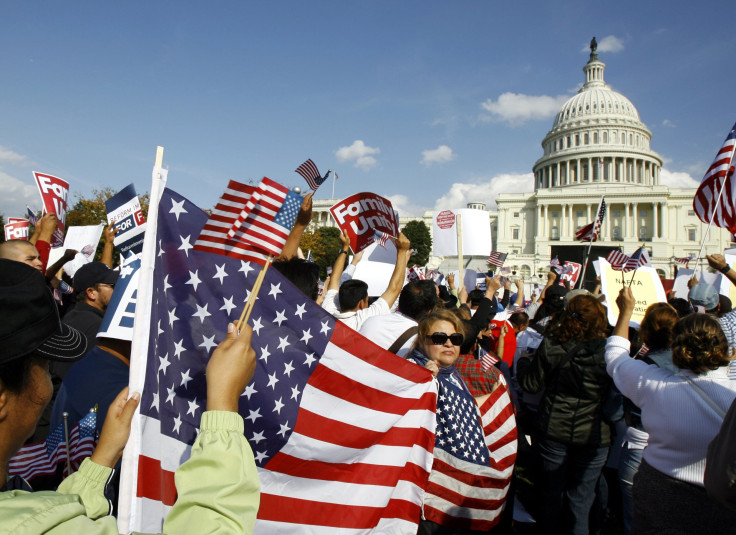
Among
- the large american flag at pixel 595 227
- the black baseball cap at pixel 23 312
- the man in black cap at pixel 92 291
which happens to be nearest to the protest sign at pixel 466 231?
the man in black cap at pixel 92 291

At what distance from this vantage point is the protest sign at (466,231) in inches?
289

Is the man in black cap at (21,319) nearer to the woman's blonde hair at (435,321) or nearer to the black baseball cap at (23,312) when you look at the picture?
the black baseball cap at (23,312)

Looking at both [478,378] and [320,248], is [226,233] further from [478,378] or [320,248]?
[320,248]

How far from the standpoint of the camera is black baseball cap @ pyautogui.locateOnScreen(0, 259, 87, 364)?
100cm

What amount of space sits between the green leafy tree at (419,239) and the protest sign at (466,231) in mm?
53172

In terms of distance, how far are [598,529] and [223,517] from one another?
3738mm

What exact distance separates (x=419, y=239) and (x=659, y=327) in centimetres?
6178

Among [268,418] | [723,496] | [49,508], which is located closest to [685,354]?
[723,496]

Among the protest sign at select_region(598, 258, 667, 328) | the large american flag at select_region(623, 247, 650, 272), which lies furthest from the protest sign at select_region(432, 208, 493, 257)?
the protest sign at select_region(598, 258, 667, 328)

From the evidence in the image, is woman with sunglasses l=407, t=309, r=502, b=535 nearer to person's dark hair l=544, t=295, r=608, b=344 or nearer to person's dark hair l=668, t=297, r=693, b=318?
person's dark hair l=544, t=295, r=608, b=344

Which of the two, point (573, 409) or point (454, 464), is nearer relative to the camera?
point (454, 464)

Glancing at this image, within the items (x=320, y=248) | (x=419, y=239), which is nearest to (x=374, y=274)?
(x=320, y=248)

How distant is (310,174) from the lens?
12.3 ft

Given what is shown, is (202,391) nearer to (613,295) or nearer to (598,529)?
(598,529)
